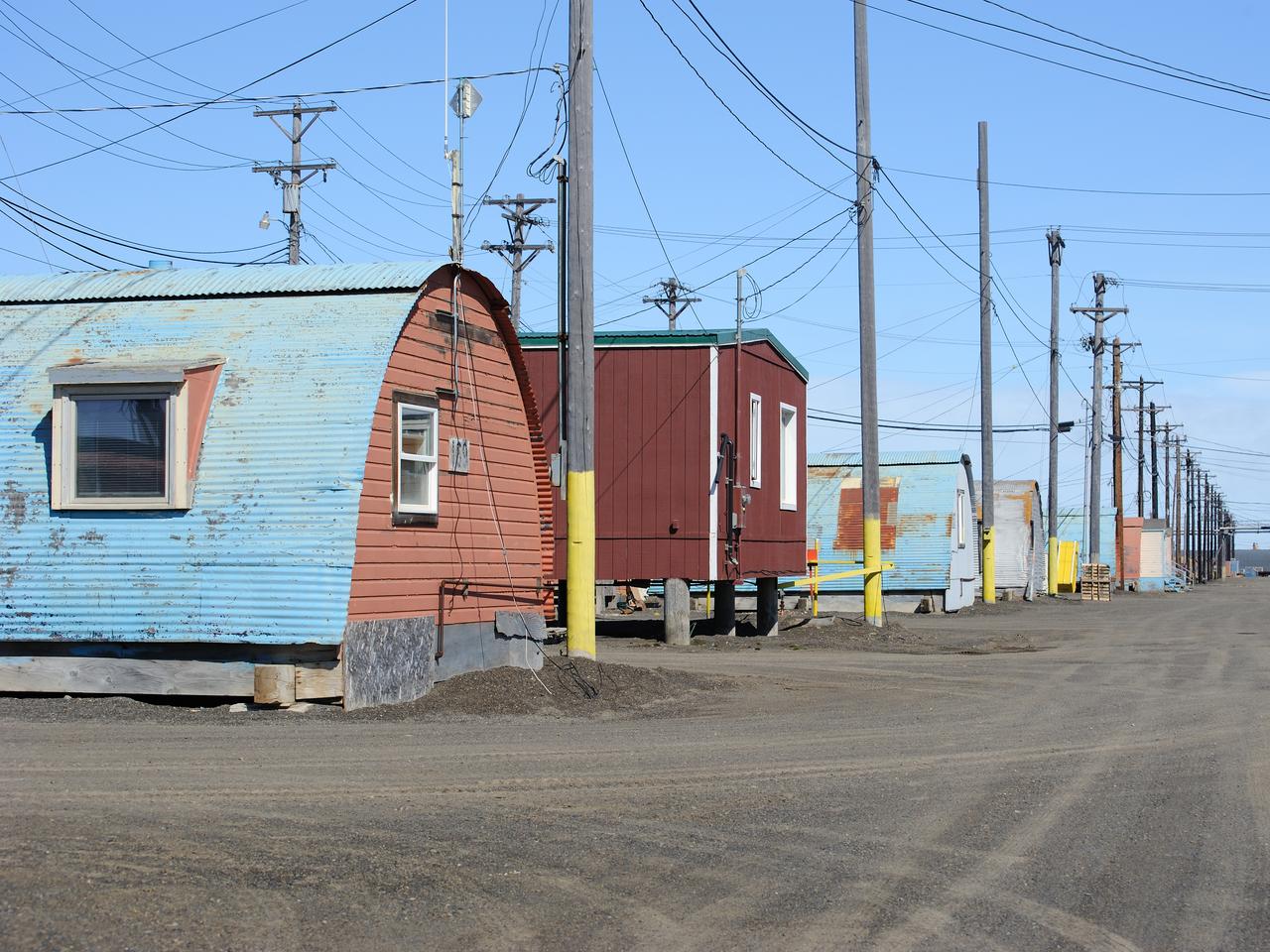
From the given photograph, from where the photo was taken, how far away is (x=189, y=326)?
47.6 ft

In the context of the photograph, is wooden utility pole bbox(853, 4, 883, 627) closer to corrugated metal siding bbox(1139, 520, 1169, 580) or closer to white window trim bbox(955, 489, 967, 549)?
white window trim bbox(955, 489, 967, 549)

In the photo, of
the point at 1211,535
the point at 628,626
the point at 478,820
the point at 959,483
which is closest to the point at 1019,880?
the point at 478,820

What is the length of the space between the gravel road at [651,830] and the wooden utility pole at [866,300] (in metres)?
11.5

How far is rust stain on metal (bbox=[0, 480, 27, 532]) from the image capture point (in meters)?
13.8

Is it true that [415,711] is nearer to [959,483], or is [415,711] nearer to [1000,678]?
[1000,678]

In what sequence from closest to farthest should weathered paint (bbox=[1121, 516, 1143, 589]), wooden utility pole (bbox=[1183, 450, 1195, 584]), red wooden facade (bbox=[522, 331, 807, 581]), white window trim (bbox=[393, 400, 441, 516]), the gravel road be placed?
the gravel road, white window trim (bbox=[393, 400, 441, 516]), red wooden facade (bbox=[522, 331, 807, 581]), weathered paint (bbox=[1121, 516, 1143, 589]), wooden utility pole (bbox=[1183, 450, 1195, 584])

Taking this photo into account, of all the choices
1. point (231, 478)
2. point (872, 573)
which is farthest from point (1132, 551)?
point (231, 478)

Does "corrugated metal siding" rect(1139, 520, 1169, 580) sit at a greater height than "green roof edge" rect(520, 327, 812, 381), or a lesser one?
lesser

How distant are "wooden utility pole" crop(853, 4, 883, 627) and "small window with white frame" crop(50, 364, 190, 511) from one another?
48.5 ft

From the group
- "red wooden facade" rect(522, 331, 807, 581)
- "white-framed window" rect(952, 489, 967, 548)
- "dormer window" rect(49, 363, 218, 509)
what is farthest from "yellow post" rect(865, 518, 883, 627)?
"dormer window" rect(49, 363, 218, 509)

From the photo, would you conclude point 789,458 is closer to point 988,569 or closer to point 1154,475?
point 988,569

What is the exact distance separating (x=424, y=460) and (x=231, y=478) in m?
2.02

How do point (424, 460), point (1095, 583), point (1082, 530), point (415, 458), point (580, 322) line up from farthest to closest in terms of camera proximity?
point (1082, 530), point (1095, 583), point (580, 322), point (424, 460), point (415, 458)

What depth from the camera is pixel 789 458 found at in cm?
2664
